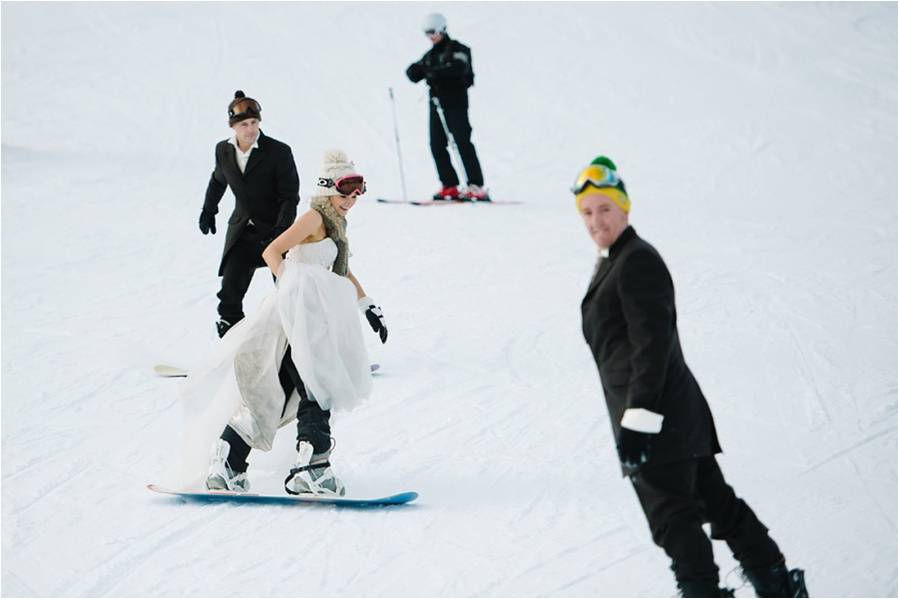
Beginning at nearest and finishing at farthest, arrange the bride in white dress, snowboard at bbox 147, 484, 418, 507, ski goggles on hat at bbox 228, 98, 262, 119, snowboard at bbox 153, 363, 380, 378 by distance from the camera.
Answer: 1. snowboard at bbox 147, 484, 418, 507
2. the bride in white dress
3. ski goggles on hat at bbox 228, 98, 262, 119
4. snowboard at bbox 153, 363, 380, 378

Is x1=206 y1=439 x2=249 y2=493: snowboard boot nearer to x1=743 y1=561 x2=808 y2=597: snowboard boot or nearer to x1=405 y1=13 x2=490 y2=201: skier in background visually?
x1=743 y1=561 x2=808 y2=597: snowboard boot

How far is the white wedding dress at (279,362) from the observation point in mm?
5215

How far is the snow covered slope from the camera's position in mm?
4695

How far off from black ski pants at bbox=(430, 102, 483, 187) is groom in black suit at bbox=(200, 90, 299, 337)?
5.20 meters

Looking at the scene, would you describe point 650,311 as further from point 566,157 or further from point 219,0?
point 219,0

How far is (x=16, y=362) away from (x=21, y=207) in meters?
4.76

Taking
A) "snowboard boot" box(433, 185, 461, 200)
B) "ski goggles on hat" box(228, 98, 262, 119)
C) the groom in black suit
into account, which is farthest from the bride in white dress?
"snowboard boot" box(433, 185, 461, 200)

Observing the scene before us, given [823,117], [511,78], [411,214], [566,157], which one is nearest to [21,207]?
[411,214]

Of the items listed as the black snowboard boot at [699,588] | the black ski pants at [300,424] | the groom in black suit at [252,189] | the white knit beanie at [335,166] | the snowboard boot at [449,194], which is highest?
the snowboard boot at [449,194]

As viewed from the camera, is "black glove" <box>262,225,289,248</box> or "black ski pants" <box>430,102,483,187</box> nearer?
"black glove" <box>262,225,289,248</box>

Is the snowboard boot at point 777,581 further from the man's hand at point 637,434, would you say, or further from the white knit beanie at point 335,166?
the white knit beanie at point 335,166

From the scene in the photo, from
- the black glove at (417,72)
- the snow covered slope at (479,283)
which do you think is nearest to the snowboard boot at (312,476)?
the snow covered slope at (479,283)

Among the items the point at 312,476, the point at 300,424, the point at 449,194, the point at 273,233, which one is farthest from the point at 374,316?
the point at 449,194

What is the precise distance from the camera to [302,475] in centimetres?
514
